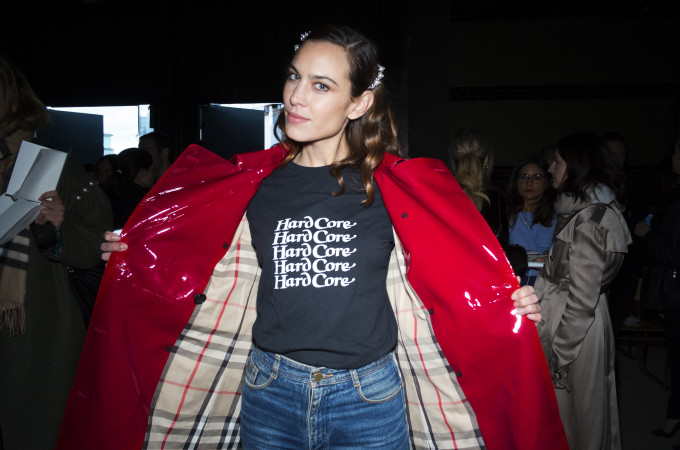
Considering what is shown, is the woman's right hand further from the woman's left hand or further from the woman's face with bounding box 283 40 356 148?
the woman's left hand

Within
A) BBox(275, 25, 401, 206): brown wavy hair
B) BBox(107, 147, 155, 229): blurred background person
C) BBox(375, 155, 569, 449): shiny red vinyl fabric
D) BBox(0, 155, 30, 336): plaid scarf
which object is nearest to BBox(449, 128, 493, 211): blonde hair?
BBox(275, 25, 401, 206): brown wavy hair

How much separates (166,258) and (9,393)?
101 cm

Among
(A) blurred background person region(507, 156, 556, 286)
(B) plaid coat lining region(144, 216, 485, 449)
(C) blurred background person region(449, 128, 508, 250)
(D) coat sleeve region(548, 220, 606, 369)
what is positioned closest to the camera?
(B) plaid coat lining region(144, 216, 485, 449)

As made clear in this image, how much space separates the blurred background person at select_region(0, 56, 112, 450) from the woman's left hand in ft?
5.57

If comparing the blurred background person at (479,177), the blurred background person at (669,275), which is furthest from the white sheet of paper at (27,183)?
the blurred background person at (669,275)

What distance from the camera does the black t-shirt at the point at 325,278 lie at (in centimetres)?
150

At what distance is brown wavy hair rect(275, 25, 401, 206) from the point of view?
1.66 metres

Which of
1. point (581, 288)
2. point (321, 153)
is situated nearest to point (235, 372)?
point (321, 153)

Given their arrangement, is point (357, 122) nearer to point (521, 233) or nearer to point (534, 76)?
point (521, 233)

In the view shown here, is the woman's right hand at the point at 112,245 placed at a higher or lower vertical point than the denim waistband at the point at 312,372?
higher

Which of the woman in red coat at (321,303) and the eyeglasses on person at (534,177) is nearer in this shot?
the woman in red coat at (321,303)

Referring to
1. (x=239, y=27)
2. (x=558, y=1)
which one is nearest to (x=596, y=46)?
(x=558, y=1)

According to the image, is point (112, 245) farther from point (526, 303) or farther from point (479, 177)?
point (479, 177)

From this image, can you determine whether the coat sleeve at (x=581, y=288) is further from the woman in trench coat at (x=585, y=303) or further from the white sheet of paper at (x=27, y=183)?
the white sheet of paper at (x=27, y=183)
